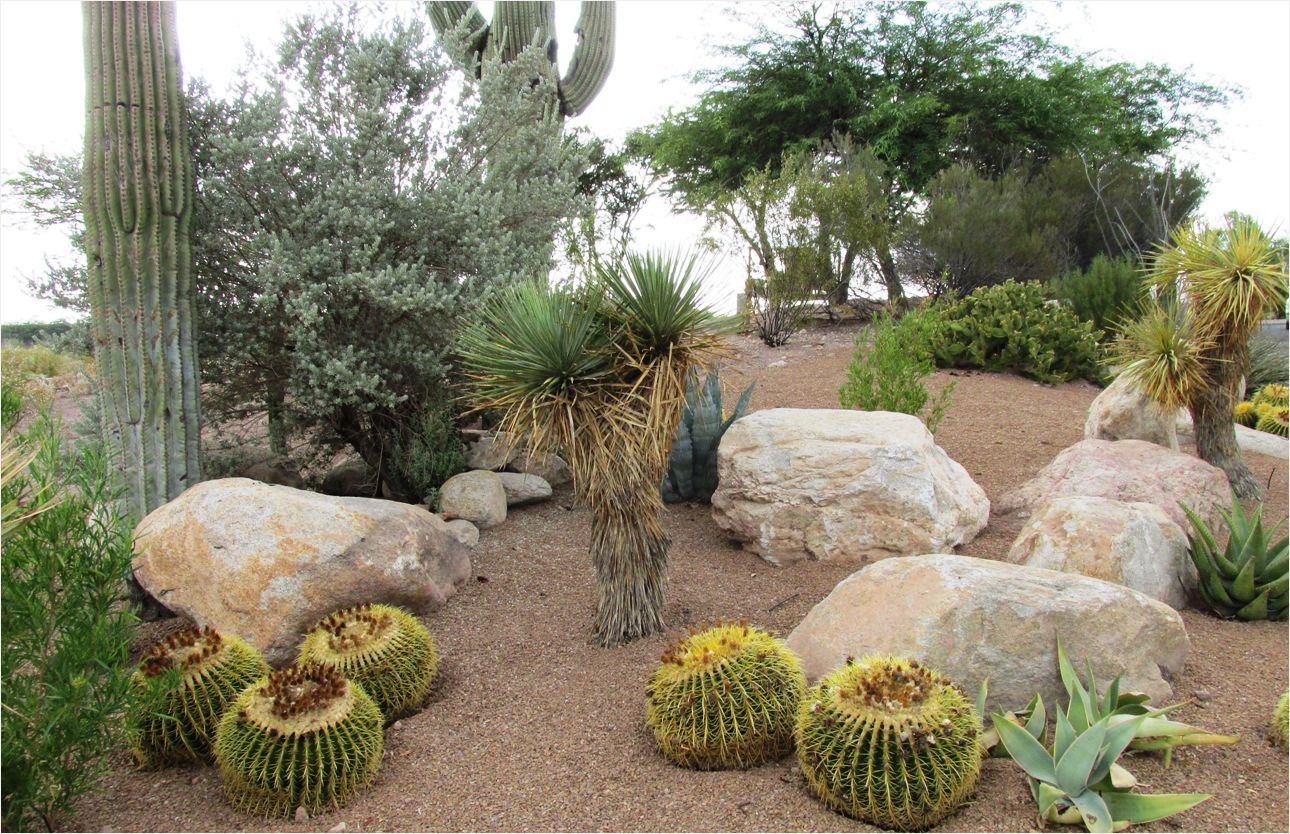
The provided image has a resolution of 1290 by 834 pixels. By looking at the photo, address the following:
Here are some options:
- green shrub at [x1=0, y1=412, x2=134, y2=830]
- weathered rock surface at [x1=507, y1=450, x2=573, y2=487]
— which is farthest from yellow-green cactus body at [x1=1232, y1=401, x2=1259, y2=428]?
green shrub at [x1=0, y1=412, x2=134, y2=830]

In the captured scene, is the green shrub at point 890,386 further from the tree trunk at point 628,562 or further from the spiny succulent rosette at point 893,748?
the spiny succulent rosette at point 893,748

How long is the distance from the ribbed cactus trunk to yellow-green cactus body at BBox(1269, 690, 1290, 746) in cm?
593

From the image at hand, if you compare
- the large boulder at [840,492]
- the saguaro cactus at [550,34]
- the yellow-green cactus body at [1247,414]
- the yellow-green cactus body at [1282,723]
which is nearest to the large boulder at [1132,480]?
the large boulder at [840,492]

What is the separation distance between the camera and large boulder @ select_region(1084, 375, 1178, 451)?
744cm

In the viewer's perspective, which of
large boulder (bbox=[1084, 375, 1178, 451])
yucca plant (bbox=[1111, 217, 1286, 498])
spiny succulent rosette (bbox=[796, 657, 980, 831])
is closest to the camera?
spiny succulent rosette (bbox=[796, 657, 980, 831])

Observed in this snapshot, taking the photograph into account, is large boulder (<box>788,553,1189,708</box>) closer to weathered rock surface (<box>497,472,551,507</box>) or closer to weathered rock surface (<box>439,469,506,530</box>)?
weathered rock surface (<box>439,469,506,530</box>)

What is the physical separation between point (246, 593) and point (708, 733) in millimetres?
2551

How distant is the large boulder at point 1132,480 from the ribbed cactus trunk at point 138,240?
19.0 feet

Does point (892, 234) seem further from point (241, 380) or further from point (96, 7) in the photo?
point (96, 7)

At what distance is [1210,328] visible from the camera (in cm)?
658

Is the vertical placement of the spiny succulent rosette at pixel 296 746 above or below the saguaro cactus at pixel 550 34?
below

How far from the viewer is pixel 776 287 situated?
14461mm

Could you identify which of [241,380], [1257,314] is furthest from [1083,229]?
[241,380]

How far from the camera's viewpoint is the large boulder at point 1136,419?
24.4ft
